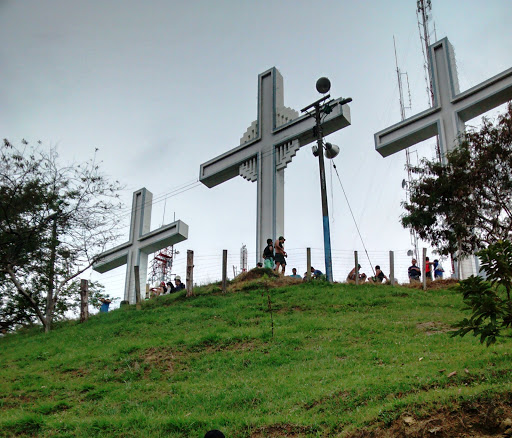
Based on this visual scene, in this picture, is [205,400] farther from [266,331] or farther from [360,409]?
[266,331]

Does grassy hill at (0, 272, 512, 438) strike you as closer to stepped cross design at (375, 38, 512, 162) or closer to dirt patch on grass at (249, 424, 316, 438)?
dirt patch on grass at (249, 424, 316, 438)

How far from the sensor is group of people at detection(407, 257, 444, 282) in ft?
63.9

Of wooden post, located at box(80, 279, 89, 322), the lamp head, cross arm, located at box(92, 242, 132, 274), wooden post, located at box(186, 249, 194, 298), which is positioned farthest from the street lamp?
cross arm, located at box(92, 242, 132, 274)

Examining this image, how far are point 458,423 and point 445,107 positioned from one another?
14.8 meters

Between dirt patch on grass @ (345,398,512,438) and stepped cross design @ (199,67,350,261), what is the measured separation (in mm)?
13704

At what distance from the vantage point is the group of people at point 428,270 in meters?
19.5

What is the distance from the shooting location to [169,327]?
14891 mm

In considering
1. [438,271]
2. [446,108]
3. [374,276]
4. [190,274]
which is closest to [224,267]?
[190,274]

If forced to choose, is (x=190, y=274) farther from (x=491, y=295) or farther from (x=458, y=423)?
(x=458, y=423)

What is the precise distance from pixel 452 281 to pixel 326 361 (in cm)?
930

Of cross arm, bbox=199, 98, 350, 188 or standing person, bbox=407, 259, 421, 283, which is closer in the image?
standing person, bbox=407, 259, 421, 283

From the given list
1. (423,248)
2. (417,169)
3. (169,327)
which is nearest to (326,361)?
(169,327)

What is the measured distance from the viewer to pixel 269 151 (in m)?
21.8

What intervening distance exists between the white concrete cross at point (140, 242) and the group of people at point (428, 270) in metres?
9.39
